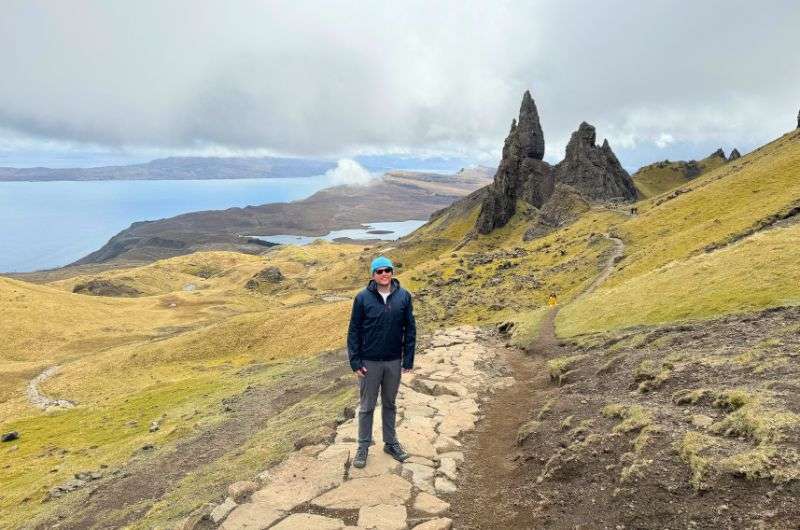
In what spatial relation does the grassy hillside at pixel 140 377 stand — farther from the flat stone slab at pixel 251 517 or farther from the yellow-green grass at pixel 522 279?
the yellow-green grass at pixel 522 279

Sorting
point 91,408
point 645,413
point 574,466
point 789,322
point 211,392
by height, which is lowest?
point 91,408

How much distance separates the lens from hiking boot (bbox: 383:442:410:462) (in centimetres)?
1450

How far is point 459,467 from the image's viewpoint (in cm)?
1473

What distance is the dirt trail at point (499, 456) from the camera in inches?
464

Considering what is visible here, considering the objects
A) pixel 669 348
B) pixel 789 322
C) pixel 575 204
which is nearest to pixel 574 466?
pixel 669 348

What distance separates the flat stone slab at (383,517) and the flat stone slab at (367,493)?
0.23m

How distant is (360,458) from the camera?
46.2 feet

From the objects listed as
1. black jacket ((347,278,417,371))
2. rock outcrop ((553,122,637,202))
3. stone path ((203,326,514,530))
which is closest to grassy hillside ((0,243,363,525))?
stone path ((203,326,514,530))

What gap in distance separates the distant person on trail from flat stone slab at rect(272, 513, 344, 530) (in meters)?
2.40

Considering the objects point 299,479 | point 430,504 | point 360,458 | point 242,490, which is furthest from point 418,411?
point 242,490

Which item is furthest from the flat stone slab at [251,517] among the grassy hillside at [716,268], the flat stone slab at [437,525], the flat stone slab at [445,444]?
the grassy hillside at [716,268]

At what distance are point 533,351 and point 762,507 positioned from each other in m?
24.4

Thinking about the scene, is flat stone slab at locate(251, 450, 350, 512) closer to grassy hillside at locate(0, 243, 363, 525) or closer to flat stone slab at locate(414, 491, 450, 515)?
flat stone slab at locate(414, 491, 450, 515)

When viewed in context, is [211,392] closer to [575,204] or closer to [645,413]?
[645,413]
